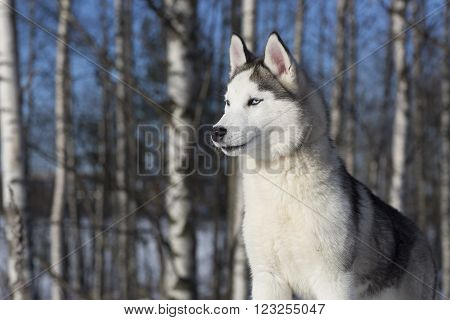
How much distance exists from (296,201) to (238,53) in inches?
47.5

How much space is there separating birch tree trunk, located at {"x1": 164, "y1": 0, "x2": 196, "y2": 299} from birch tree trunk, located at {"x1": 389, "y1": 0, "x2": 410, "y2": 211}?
98.5 inches

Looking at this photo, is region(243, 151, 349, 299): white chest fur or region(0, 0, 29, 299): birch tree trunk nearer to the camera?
region(243, 151, 349, 299): white chest fur

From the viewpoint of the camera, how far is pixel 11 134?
3639 mm

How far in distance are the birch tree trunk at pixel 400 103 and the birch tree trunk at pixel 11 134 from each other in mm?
4074

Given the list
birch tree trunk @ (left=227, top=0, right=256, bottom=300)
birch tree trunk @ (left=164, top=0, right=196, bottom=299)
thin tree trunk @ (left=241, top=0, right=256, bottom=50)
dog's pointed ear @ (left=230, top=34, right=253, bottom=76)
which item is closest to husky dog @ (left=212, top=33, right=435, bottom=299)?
dog's pointed ear @ (left=230, top=34, right=253, bottom=76)

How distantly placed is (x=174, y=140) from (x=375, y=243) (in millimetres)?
1997

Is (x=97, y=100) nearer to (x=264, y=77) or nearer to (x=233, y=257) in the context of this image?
(x=233, y=257)

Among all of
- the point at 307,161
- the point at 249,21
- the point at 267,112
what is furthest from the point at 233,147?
the point at 249,21

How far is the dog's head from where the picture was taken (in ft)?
10.1

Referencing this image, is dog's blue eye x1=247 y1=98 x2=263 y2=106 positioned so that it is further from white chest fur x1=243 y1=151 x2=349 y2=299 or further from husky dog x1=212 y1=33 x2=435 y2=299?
white chest fur x1=243 y1=151 x2=349 y2=299

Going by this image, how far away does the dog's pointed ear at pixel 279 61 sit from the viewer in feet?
10.6

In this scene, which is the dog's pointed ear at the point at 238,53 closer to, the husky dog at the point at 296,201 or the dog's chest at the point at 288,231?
the husky dog at the point at 296,201
